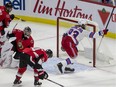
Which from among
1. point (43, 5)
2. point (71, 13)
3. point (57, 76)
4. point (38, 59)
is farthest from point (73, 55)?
point (43, 5)

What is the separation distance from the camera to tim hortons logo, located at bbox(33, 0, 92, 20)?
10.3 metres

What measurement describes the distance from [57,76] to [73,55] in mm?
424

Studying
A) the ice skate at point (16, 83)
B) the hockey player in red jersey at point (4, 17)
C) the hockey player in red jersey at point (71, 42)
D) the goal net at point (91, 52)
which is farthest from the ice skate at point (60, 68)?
the hockey player in red jersey at point (4, 17)

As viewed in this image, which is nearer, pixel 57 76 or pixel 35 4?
pixel 57 76

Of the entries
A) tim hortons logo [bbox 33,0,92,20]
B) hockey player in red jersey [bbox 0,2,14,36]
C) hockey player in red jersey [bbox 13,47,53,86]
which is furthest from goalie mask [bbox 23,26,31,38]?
tim hortons logo [bbox 33,0,92,20]

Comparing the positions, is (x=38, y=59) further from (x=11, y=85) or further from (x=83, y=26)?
(x=83, y=26)

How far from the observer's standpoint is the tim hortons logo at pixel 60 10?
10.3m

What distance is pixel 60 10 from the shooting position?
428 inches

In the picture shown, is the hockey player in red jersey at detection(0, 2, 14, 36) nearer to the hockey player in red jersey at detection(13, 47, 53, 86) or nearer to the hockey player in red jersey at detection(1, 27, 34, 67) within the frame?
the hockey player in red jersey at detection(1, 27, 34, 67)

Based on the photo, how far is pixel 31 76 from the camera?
7043 millimetres

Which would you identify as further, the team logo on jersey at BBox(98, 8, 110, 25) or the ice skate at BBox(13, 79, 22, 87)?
the team logo on jersey at BBox(98, 8, 110, 25)

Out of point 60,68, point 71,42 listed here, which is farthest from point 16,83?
point 71,42

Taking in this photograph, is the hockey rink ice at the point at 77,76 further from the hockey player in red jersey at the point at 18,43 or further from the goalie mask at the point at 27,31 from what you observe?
the goalie mask at the point at 27,31

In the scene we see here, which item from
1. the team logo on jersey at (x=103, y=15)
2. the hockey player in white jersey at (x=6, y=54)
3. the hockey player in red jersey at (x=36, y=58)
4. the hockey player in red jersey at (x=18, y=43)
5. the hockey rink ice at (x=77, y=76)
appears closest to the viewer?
the hockey player in red jersey at (x=36, y=58)
